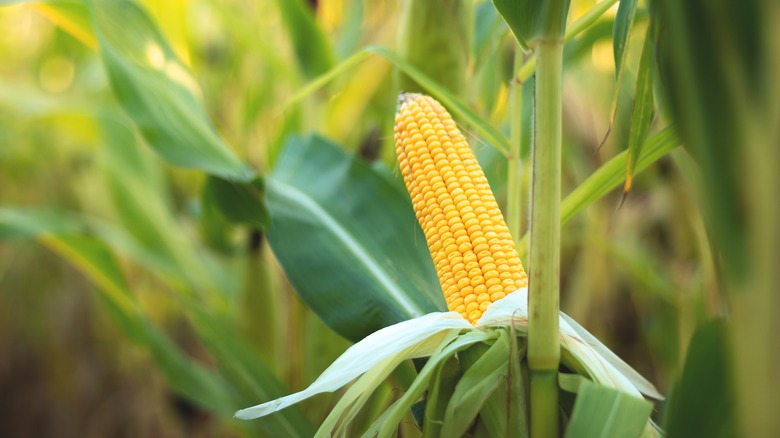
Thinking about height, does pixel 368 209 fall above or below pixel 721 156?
below

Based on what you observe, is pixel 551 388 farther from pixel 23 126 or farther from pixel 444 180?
pixel 23 126

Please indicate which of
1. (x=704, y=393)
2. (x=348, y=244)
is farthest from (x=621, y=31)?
(x=348, y=244)

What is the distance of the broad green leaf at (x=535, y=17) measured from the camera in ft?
1.34

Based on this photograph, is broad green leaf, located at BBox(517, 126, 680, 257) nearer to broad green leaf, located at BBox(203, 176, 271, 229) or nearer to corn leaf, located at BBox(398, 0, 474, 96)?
corn leaf, located at BBox(398, 0, 474, 96)

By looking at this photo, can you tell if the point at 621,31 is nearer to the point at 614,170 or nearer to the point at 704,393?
the point at 614,170

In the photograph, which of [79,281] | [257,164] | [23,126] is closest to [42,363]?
[79,281]

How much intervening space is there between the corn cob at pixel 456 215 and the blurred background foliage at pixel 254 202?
0.05m

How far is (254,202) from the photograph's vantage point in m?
0.79

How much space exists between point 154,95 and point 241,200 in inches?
7.2

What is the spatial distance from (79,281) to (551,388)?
6.11ft

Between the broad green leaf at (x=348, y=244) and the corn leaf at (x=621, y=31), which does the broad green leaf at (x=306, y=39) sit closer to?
the broad green leaf at (x=348, y=244)

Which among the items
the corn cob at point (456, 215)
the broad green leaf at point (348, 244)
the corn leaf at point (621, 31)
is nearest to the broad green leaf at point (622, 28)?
the corn leaf at point (621, 31)

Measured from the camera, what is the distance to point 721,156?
0.79 ft

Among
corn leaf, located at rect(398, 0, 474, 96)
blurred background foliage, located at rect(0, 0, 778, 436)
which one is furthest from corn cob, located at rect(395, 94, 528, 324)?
corn leaf, located at rect(398, 0, 474, 96)
